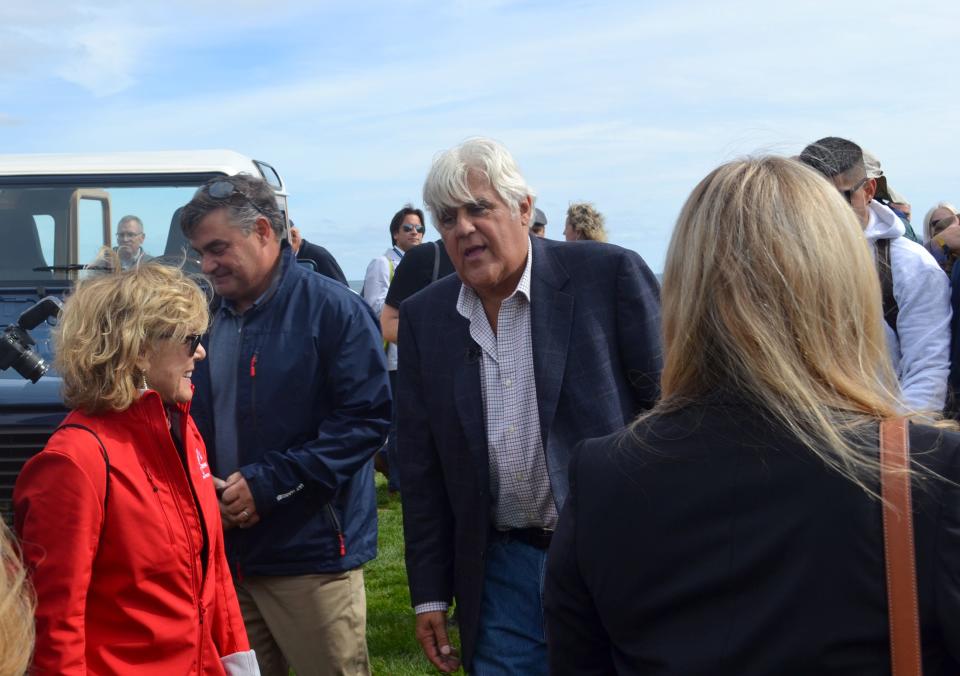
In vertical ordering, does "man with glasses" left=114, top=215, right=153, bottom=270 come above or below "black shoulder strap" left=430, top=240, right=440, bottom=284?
above

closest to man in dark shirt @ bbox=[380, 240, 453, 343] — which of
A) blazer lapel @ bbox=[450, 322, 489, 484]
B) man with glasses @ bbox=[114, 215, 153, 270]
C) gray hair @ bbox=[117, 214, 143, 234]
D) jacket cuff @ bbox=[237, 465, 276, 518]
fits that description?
man with glasses @ bbox=[114, 215, 153, 270]

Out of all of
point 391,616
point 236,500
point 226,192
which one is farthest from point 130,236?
point 236,500

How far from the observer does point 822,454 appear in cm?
142

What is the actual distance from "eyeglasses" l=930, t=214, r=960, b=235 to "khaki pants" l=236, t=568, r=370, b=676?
5.74m

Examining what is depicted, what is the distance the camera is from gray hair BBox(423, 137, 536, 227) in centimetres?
292

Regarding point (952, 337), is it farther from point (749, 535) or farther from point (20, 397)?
point (20, 397)

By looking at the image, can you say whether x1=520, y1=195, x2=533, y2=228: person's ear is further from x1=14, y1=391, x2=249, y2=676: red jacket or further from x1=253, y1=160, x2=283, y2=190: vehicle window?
x1=253, y1=160, x2=283, y2=190: vehicle window

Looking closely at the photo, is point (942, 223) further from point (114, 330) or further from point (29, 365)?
point (114, 330)

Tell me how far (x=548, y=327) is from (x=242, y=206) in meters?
1.30

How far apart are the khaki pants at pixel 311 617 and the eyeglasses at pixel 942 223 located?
5744 mm

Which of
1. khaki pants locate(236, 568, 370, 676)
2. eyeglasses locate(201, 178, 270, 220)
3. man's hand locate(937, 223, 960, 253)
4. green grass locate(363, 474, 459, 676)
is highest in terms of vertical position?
eyeglasses locate(201, 178, 270, 220)

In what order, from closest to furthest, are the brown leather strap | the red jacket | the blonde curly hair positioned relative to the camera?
the brown leather strap
the red jacket
the blonde curly hair

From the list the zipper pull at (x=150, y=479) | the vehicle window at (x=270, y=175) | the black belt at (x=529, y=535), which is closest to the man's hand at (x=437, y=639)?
the black belt at (x=529, y=535)

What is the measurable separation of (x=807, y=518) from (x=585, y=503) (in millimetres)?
316
